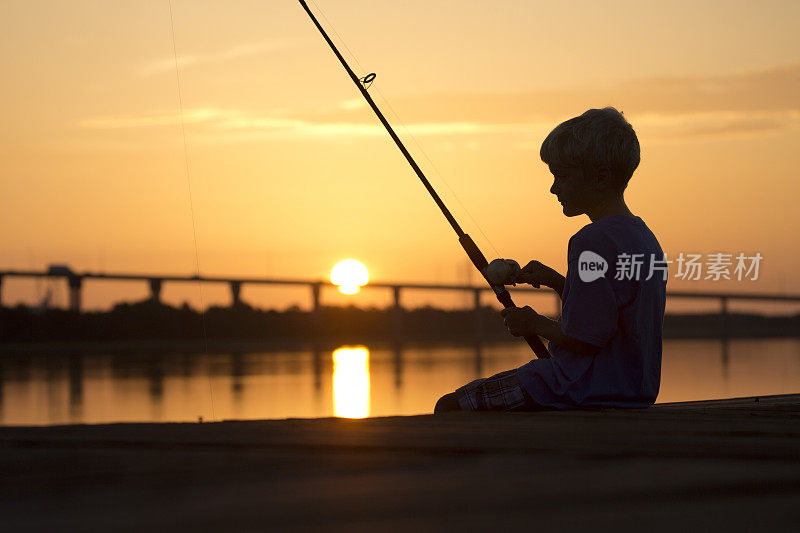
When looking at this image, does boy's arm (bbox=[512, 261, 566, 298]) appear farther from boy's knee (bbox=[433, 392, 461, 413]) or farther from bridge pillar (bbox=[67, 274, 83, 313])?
bridge pillar (bbox=[67, 274, 83, 313])

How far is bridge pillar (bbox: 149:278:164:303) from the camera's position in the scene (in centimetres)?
4602

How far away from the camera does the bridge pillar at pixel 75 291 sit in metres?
47.8

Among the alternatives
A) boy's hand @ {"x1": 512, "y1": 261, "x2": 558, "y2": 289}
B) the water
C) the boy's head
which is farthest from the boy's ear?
the water

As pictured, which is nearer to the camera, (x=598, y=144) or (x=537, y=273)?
(x=598, y=144)

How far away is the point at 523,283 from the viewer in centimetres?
255

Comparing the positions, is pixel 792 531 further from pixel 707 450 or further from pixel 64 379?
pixel 64 379

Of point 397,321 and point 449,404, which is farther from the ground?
point 397,321

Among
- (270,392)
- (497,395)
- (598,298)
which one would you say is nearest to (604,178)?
(598,298)

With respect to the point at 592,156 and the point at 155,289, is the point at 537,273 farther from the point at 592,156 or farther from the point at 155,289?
the point at 155,289

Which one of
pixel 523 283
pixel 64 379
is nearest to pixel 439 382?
pixel 64 379

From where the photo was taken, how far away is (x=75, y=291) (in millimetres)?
49125

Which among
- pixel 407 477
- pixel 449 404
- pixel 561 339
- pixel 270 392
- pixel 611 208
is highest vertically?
pixel 270 392

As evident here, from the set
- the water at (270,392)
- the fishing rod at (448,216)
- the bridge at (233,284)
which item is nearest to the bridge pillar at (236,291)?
the bridge at (233,284)

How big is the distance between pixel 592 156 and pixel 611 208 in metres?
0.15
